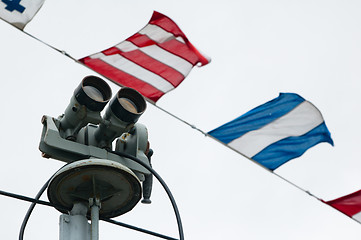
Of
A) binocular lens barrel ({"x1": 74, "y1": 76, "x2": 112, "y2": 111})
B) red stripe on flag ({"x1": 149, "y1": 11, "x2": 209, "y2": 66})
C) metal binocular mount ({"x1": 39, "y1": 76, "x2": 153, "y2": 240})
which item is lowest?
metal binocular mount ({"x1": 39, "y1": 76, "x2": 153, "y2": 240})

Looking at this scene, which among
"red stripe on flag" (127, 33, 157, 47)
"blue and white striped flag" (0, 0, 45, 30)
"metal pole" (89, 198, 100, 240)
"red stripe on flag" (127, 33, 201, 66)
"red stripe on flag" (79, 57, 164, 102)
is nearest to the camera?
"metal pole" (89, 198, 100, 240)

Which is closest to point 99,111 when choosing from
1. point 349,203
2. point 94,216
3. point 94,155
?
point 94,155

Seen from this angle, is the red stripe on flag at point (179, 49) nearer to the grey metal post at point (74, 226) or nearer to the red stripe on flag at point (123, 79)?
the red stripe on flag at point (123, 79)

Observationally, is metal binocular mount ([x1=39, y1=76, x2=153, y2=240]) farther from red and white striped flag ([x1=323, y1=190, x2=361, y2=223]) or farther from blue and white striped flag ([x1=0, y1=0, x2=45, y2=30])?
red and white striped flag ([x1=323, y1=190, x2=361, y2=223])

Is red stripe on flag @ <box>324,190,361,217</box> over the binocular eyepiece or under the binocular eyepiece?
over

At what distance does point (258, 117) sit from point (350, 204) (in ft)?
5.11

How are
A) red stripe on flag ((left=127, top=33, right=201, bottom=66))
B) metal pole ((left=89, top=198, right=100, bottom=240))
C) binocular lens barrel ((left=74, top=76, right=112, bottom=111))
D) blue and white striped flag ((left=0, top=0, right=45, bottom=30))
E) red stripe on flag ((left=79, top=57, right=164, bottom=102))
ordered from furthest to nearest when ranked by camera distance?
red stripe on flag ((left=127, top=33, right=201, bottom=66)), red stripe on flag ((left=79, top=57, right=164, bottom=102)), blue and white striped flag ((left=0, top=0, right=45, bottom=30)), binocular lens barrel ((left=74, top=76, right=112, bottom=111)), metal pole ((left=89, top=198, right=100, bottom=240))

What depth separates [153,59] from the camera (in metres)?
8.38

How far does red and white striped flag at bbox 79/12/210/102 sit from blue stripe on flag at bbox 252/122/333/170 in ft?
4.47

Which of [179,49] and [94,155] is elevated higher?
[179,49]

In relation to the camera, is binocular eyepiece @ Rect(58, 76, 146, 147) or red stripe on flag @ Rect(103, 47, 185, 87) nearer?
binocular eyepiece @ Rect(58, 76, 146, 147)

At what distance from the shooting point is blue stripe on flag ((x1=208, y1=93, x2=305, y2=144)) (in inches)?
313

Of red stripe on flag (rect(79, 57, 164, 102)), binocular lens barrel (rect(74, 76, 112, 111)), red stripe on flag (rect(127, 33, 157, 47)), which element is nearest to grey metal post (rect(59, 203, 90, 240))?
binocular lens barrel (rect(74, 76, 112, 111))

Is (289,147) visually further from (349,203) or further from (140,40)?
(140,40)
